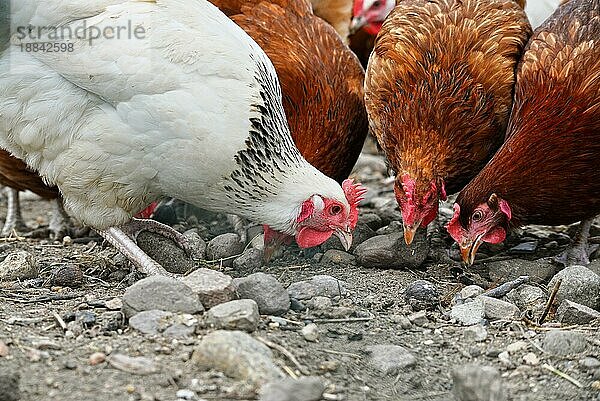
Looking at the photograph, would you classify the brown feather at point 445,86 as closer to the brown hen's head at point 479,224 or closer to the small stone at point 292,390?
the brown hen's head at point 479,224

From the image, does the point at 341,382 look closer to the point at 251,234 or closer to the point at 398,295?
the point at 398,295

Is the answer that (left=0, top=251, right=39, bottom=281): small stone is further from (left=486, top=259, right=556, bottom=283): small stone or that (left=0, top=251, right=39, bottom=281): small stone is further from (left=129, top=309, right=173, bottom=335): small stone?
(left=486, top=259, right=556, bottom=283): small stone

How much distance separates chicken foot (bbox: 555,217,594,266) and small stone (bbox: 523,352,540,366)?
1.40 meters

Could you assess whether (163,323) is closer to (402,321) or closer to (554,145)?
(402,321)

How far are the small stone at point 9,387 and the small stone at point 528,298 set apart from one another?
217 cm

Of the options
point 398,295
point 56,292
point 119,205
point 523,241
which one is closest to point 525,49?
point 523,241

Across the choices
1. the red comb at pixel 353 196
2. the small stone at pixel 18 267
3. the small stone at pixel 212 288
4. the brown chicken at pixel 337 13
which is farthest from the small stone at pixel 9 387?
the brown chicken at pixel 337 13

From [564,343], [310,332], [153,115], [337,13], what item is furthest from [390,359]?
[337,13]

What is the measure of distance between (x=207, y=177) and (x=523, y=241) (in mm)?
2091

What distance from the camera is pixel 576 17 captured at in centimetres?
416

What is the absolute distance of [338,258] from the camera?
13.8 feet

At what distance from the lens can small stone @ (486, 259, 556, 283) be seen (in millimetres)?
4070

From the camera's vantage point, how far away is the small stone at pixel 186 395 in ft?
8.20

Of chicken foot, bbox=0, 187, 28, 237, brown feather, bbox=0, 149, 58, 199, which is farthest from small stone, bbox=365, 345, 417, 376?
chicken foot, bbox=0, 187, 28, 237
